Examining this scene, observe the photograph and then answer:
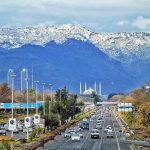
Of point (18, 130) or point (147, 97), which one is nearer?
point (18, 130)

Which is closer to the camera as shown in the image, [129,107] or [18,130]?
[18,130]

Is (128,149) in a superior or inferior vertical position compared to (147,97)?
inferior

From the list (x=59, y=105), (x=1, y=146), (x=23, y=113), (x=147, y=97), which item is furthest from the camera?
(x=23, y=113)

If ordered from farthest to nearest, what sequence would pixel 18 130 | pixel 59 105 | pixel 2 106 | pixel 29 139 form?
1. pixel 2 106
2. pixel 59 105
3. pixel 18 130
4. pixel 29 139

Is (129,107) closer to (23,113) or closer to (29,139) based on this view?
(29,139)

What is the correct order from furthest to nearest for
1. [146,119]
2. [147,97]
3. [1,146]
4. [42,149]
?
[147,97]
[146,119]
[42,149]
[1,146]

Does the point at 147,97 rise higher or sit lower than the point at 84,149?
higher

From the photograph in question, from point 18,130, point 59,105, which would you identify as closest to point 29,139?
point 18,130

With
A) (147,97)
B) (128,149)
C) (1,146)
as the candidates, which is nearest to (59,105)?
(147,97)

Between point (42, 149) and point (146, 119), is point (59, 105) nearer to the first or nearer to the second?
point (146, 119)
